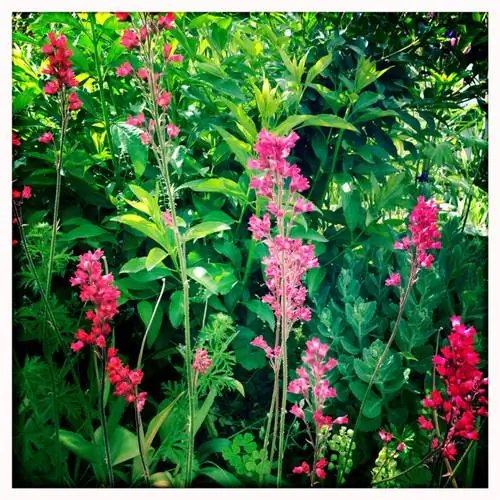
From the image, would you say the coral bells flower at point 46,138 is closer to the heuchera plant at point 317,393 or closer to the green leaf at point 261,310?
the green leaf at point 261,310

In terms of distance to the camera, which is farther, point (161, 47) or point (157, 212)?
point (161, 47)

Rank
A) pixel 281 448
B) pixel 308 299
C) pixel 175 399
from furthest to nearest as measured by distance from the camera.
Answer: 1. pixel 308 299
2. pixel 175 399
3. pixel 281 448

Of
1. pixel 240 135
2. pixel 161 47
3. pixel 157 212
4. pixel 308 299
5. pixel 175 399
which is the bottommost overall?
pixel 175 399

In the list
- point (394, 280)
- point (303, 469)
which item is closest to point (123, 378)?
point (303, 469)

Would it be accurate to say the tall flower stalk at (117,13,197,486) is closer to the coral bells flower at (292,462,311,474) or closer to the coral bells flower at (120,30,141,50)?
the coral bells flower at (120,30,141,50)

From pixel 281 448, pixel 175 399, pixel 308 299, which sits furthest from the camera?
pixel 308 299

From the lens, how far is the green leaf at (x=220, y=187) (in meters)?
1.51

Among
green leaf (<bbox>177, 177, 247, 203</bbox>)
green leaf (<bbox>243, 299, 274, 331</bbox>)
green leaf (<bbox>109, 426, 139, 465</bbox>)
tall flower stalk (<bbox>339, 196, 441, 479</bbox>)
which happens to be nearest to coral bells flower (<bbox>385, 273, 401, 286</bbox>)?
tall flower stalk (<bbox>339, 196, 441, 479</bbox>)

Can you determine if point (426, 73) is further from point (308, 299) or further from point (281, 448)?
point (281, 448)

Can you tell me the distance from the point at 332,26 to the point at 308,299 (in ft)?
2.37

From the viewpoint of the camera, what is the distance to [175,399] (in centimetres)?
154

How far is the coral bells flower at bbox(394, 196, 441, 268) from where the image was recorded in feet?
4.94
